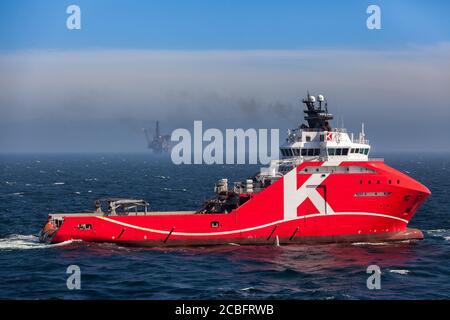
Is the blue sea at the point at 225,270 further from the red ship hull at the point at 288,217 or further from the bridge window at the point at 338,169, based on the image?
the bridge window at the point at 338,169

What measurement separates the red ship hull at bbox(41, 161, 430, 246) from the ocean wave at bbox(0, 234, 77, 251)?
88 centimetres

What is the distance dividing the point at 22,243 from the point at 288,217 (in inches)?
717

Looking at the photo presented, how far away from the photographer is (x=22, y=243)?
39.5 m

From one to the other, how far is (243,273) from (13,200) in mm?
45328

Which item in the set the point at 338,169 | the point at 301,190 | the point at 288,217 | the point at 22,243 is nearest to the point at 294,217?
the point at 288,217

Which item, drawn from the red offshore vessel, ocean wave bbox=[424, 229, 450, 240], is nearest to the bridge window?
the red offshore vessel

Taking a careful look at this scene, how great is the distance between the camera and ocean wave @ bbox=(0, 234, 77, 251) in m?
38.1

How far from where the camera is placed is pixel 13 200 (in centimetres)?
6875

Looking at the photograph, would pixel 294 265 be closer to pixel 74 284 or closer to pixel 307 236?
pixel 307 236

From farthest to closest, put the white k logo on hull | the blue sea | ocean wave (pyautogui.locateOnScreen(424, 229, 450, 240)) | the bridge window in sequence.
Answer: ocean wave (pyautogui.locateOnScreen(424, 229, 450, 240))
the bridge window
the white k logo on hull
the blue sea

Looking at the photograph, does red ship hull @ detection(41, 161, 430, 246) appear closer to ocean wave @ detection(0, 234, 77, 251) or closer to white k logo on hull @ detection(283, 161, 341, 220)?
white k logo on hull @ detection(283, 161, 341, 220)

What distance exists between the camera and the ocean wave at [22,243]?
38.1 metres

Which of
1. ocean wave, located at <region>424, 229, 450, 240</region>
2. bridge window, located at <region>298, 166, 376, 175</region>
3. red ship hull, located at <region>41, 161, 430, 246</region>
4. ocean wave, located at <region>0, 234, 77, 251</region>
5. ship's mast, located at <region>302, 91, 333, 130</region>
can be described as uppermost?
ship's mast, located at <region>302, 91, 333, 130</region>
